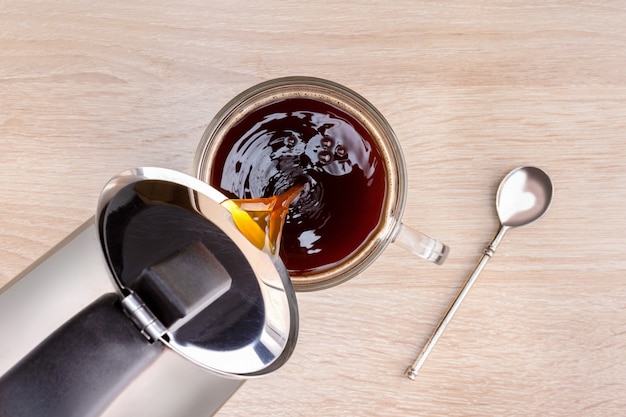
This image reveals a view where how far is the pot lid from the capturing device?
38 centimetres

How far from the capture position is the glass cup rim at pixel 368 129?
496 mm

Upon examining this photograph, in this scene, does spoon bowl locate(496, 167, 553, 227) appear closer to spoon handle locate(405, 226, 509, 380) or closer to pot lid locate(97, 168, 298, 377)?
spoon handle locate(405, 226, 509, 380)

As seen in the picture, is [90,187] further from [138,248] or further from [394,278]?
[394,278]

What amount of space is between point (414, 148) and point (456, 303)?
0.16 meters

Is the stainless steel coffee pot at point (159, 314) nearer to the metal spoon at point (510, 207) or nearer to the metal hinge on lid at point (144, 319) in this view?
the metal hinge on lid at point (144, 319)

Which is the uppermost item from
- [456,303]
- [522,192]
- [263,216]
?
[522,192]

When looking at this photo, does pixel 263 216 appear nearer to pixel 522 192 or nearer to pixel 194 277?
pixel 194 277

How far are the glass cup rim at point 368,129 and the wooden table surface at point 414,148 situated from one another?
0.22ft

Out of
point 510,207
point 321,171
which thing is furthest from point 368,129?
point 510,207

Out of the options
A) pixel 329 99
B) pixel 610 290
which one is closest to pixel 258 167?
pixel 329 99

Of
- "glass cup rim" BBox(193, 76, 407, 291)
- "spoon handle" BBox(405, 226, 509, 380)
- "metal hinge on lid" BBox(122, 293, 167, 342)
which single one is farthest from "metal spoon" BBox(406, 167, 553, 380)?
"metal hinge on lid" BBox(122, 293, 167, 342)

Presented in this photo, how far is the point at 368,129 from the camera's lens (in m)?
0.52

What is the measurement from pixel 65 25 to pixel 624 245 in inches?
23.5

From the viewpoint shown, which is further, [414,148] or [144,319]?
[414,148]
